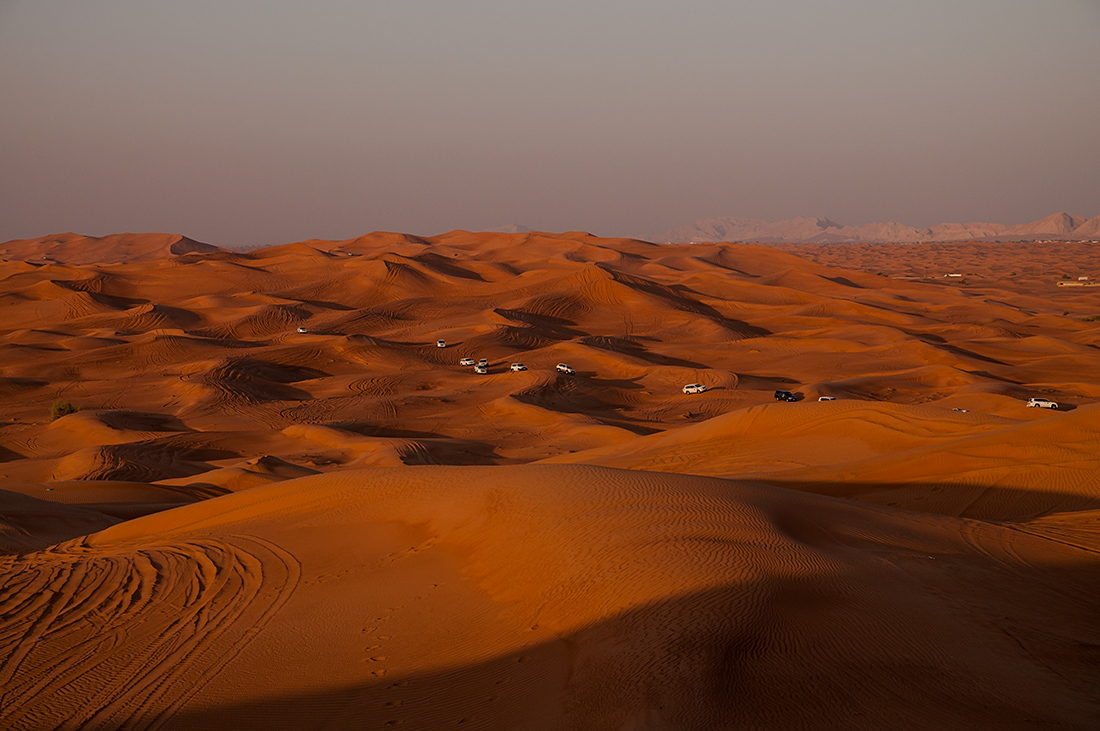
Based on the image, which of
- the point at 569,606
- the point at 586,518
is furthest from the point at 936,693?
the point at 586,518

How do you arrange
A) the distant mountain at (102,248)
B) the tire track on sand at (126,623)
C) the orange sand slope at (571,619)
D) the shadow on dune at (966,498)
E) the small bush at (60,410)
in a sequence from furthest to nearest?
the distant mountain at (102,248) → the small bush at (60,410) → the shadow on dune at (966,498) → the tire track on sand at (126,623) → the orange sand slope at (571,619)

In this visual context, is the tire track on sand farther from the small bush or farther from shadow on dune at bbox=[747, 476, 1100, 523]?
the small bush

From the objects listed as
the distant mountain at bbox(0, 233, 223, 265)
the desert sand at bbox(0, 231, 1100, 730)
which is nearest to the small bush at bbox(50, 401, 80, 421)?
the desert sand at bbox(0, 231, 1100, 730)

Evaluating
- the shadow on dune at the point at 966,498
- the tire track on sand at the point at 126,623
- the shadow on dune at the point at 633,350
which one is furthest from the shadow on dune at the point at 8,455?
the shadow on dune at the point at 633,350

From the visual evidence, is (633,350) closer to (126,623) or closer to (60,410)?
(60,410)

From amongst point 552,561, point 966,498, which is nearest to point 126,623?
point 552,561

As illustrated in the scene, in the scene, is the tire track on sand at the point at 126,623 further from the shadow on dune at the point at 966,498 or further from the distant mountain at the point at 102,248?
the distant mountain at the point at 102,248
